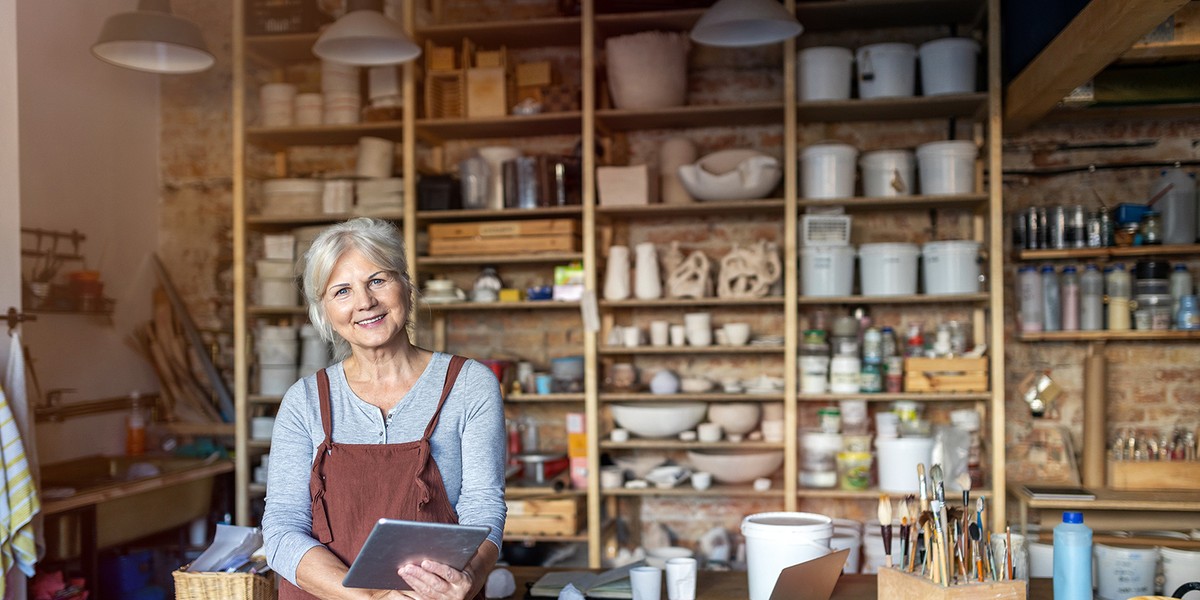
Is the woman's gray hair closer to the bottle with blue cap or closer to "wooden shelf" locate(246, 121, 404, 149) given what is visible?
the bottle with blue cap

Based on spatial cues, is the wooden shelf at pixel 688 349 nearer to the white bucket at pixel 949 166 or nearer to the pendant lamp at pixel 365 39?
the white bucket at pixel 949 166

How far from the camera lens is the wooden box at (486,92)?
4.89 metres

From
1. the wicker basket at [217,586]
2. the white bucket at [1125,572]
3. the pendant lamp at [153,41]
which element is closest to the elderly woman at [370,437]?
the wicker basket at [217,586]

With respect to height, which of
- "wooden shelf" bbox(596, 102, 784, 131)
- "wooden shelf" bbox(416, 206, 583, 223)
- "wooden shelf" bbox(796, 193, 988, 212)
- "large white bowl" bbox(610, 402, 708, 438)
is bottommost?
"large white bowl" bbox(610, 402, 708, 438)

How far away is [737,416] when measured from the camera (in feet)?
15.4

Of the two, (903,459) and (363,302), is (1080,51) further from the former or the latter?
(363,302)

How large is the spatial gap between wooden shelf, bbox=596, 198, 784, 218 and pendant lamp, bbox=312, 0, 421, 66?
3.69 feet

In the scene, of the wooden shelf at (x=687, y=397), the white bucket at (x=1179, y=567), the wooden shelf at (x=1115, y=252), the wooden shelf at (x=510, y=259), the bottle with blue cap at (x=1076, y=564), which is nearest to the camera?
the bottle with blue cap at (x=1076, y=564)

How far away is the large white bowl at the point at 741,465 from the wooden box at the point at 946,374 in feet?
2.19

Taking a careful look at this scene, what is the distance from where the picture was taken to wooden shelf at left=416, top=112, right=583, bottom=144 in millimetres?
4836

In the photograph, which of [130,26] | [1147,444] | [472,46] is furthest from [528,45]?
[1147,444]

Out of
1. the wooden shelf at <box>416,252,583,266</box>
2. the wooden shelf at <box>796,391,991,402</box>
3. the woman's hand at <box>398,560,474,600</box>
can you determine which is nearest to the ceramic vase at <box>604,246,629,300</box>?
the wooden shelf at <box>416,252,583,266</box>

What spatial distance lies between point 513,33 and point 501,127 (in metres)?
0.45

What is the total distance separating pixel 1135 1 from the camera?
2.86 m
